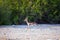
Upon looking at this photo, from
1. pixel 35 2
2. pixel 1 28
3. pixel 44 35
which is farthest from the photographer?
pixel 35 2

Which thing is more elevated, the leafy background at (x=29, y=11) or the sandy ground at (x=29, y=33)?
the leafy background at (x=29, y=11)

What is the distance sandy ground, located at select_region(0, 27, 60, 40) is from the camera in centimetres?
408

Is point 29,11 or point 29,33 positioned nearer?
point 29,33

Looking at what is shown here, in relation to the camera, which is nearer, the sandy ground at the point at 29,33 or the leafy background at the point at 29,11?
the sandy ground at the point at 29,33

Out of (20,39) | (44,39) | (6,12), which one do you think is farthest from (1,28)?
(44,39)

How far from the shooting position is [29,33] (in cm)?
438

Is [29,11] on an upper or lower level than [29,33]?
upper

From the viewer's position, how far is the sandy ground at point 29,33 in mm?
4078

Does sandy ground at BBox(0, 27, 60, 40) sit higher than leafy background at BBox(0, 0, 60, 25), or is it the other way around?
leafy background at BBox(0, 0, 60, 25)

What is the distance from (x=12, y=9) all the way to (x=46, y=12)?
95 centimetres

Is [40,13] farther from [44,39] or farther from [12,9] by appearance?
[44,39]

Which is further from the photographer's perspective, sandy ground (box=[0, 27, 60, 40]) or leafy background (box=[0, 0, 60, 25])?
leafy background (box=[0, 0, 60, 25])

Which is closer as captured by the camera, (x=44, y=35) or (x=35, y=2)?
(x=44, y=35)

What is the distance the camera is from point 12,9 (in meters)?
5.23
